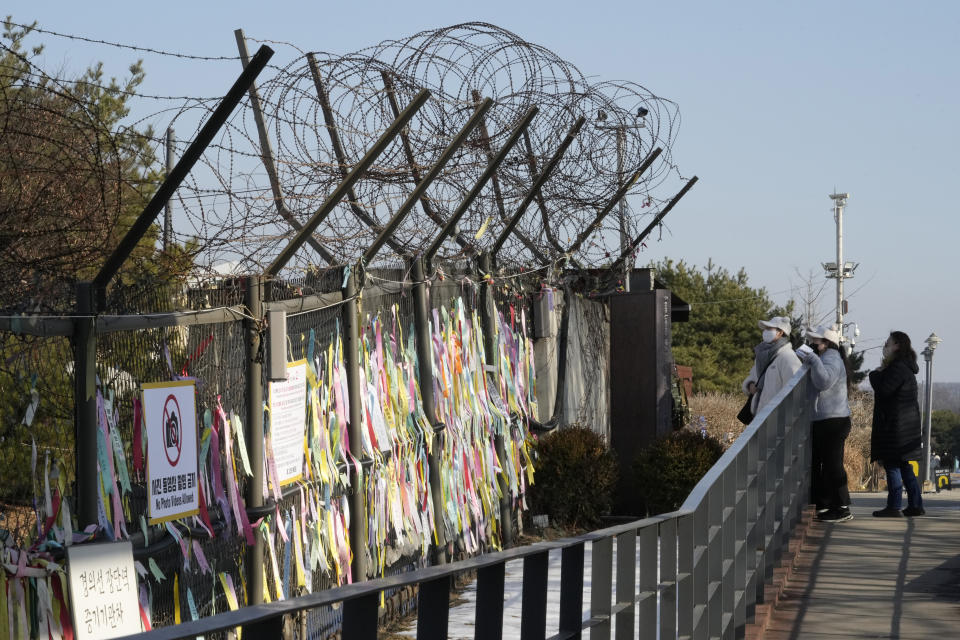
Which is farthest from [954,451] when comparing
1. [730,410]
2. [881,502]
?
[881,502]

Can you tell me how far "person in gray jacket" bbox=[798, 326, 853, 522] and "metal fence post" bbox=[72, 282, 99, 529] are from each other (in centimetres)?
692

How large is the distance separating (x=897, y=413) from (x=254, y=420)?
6.97 m

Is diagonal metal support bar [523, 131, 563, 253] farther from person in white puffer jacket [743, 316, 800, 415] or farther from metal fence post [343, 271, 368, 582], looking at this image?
metal fence post [343, 271, 368, 582]

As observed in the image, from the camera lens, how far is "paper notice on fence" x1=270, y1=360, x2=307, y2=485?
563cm

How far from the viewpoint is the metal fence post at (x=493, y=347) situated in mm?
9820

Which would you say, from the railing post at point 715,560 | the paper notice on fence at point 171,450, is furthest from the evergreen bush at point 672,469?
the paper notice on fence at point 171,450

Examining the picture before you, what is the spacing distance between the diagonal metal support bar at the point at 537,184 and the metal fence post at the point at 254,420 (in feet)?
15.3

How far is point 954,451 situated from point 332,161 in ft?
313

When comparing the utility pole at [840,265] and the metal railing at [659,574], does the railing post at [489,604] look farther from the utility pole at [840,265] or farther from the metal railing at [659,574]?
the utility pole at [840,265]

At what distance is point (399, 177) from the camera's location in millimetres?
7707

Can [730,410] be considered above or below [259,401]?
below

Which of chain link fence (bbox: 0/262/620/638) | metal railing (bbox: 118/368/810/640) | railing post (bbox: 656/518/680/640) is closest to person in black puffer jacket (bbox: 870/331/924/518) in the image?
metal railing (bbox: 118/368/810/640)

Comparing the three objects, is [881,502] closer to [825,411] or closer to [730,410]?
[825,411]

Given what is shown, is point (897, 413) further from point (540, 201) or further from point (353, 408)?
point (353, 408)
